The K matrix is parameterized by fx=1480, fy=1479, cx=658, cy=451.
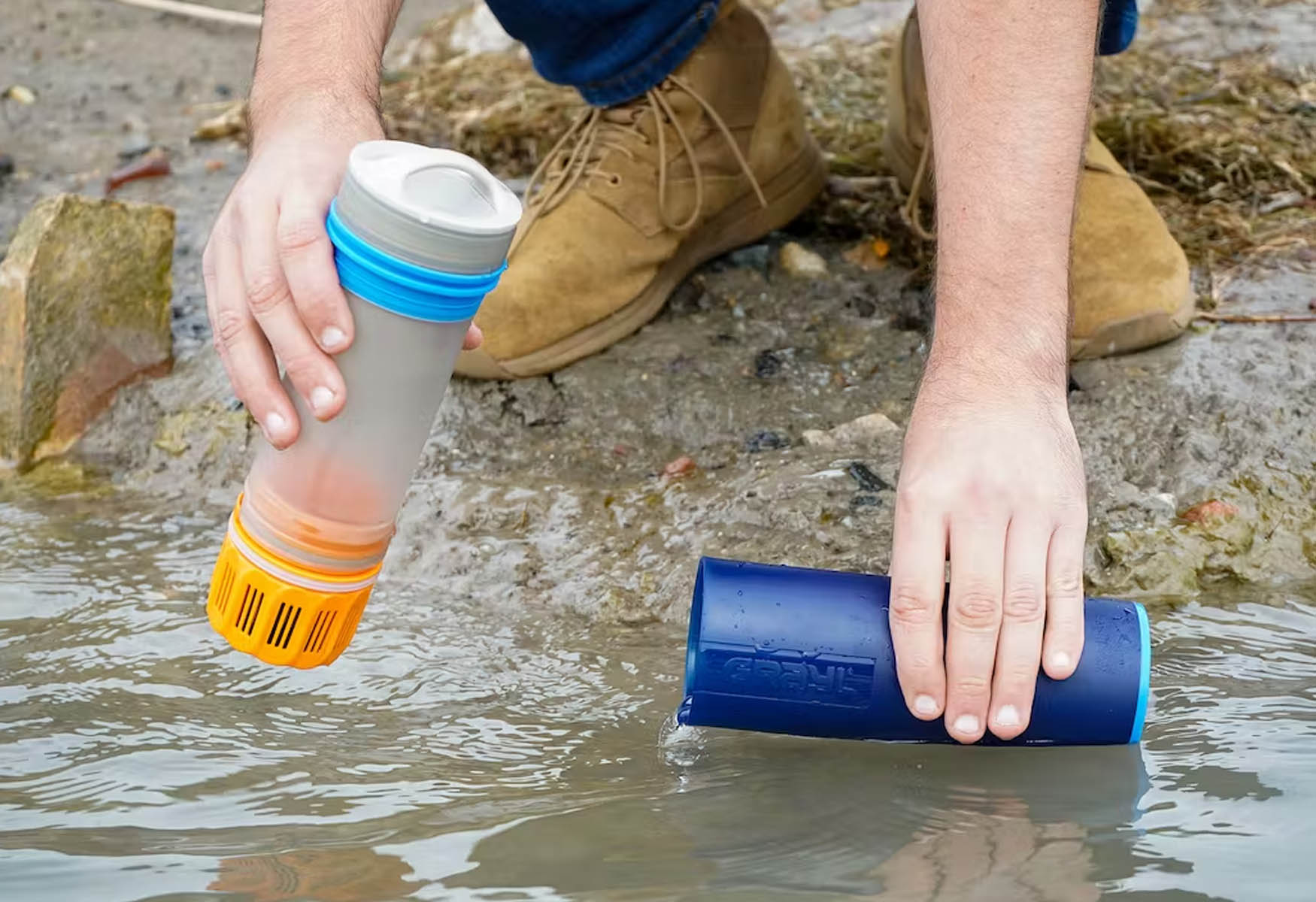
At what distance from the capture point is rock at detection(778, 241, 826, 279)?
2986mm

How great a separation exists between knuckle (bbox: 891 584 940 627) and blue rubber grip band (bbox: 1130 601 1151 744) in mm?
274

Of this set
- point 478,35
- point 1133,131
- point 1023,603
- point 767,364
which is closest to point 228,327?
point 1023,603

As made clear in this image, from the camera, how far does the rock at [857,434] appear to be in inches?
99.6

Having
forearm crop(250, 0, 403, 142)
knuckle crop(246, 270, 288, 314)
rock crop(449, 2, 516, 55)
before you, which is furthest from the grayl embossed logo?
rock crop(449, 2, 516, 55)

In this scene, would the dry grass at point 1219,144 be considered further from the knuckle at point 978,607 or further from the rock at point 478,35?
the rock at point 478,35

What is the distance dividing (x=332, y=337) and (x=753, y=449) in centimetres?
122

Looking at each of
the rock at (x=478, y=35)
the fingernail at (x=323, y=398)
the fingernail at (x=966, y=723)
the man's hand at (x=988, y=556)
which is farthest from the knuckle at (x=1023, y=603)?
the rock at (x=478, y=35)

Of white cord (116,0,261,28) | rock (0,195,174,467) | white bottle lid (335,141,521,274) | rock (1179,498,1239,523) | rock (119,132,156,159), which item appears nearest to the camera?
white bottle lid (335,141,521,274)

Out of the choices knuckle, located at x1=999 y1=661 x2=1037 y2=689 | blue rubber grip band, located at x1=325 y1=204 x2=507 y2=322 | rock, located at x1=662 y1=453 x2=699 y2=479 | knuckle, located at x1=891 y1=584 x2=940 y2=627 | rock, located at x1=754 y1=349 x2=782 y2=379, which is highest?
blue rubber grip band, located at x1=325 y1=204 x2=507 y2=322

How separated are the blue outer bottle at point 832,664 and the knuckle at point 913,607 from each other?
2.7 inches

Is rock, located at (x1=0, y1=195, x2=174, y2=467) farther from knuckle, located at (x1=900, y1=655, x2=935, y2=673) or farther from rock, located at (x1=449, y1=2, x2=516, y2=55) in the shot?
knuckle, located at (x1=900, y1=655, x2=935, y2=673)

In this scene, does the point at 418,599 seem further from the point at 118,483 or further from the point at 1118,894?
the point at 1118,894

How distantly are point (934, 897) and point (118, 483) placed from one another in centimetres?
195

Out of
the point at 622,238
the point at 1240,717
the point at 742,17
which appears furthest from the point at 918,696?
the point at 742,17
